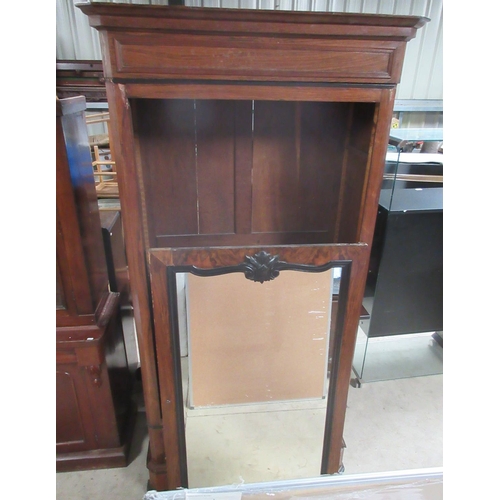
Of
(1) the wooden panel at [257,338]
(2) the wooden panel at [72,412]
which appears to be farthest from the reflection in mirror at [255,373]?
(2) the wooden panel at [72,412]

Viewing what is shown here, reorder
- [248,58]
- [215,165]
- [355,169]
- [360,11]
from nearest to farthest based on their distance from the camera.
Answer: [248,58], [355,169], [215,165], [360,11]

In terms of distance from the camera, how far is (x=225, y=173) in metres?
1.06

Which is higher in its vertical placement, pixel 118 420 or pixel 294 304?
pixel 294 304

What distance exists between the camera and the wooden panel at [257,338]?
1.02 m

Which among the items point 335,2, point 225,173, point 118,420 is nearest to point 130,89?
point 225,173

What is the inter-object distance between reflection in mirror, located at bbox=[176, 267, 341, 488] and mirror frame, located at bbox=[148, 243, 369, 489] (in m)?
0.08

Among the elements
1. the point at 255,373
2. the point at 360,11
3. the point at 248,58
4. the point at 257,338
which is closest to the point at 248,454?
the point at 255,373

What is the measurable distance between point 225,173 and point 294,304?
1.39 feet

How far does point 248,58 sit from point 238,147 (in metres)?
0.35

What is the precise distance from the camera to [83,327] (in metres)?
1.08

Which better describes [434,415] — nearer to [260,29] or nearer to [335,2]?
[260,29]

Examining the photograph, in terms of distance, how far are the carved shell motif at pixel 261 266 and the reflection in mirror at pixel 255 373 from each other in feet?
0.45

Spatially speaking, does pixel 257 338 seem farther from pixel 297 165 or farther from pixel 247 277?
pixel 297 165

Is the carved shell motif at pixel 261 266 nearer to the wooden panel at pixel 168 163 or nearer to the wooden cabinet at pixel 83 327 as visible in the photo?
the wooden panel at pixel 168 163
